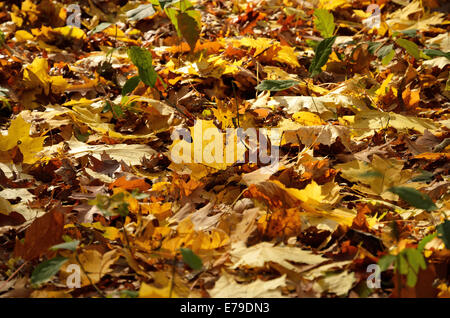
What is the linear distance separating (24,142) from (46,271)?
0.73m

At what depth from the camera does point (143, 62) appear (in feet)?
5.58

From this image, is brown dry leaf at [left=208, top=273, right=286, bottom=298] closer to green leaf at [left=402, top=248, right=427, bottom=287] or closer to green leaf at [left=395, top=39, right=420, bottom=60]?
green leaf at [left=402, top=248, right=427, bottom=287]

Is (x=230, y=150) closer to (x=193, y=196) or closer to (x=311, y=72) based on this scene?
(x=193, y=196)

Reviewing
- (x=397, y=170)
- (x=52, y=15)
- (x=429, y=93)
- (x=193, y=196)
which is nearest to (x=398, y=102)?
(x=429, y=93)

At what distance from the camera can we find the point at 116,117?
1.94 m

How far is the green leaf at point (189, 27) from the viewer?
2154 mm


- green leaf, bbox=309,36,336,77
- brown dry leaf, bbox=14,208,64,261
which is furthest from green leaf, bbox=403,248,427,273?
green leaf, bbox=309,36,336,77

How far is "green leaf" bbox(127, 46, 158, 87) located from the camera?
1.69 metres

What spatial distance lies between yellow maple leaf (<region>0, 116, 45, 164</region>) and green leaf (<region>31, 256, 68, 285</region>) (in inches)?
26.8

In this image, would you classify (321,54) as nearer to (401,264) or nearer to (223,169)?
(223,169)

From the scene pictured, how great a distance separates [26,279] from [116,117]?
0.96 m

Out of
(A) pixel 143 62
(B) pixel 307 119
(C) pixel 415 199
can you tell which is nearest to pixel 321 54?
(B) pixel 307 119

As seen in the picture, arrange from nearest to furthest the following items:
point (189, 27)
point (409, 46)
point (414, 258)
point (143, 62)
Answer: point (414, 258) < point (143, 62) < point (409, 46) < point (189, 27)
